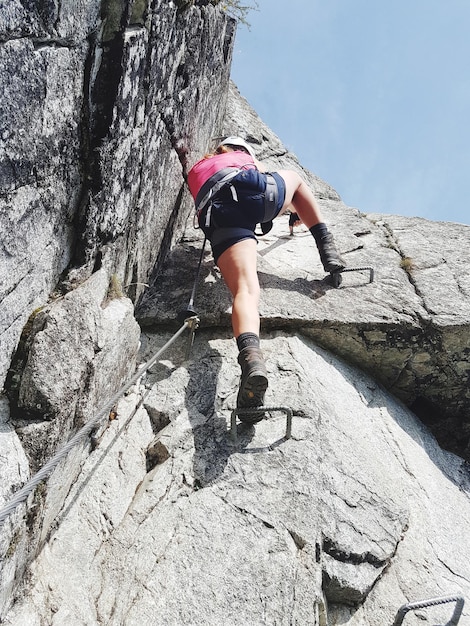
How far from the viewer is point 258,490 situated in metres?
3.61

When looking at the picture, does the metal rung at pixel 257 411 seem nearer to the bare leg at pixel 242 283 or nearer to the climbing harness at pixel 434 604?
the bare leg at pixel 242 283

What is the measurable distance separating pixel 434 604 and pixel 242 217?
10.3 feet

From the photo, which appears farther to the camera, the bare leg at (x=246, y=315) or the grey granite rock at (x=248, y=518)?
the bare leg at (x=246, y=315)

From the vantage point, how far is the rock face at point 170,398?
299 centimetres

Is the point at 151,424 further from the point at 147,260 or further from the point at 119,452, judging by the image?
the point at 147,260

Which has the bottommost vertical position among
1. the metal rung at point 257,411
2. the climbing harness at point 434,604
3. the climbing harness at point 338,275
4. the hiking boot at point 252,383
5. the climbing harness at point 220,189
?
the climbing harness at point 434,604

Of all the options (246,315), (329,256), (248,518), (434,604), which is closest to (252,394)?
(246,315)

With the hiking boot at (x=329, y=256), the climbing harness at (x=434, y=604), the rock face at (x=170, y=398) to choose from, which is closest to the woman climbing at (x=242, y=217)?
the hiking boot at (x=329, y=256)

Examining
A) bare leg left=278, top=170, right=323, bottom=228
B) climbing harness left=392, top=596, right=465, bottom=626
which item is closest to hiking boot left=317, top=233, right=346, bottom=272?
bare leg left=278, top=170, right=323, bottom=228

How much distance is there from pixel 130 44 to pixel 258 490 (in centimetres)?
295

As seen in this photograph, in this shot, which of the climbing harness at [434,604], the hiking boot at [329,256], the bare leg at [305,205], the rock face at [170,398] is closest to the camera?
the rock face at [170,398]

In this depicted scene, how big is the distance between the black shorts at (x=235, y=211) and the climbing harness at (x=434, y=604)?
2.89m

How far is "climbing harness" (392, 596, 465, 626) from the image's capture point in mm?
3186

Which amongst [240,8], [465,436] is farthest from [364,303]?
[240,8]
